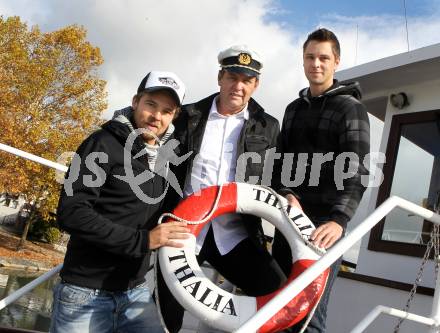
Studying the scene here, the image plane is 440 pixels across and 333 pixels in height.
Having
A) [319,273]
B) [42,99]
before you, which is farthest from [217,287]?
[42,99]

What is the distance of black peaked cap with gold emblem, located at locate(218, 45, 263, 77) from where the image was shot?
2.45m

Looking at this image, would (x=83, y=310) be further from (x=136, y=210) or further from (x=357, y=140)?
(x=357, y=140)

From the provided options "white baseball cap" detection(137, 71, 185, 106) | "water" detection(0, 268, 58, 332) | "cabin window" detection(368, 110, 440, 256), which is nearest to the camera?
"white baseball cap" detection(137, 71, 185, 106)

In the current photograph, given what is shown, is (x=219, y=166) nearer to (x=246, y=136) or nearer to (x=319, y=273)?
(x=246, y=136)

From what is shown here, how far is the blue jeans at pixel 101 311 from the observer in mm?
2039

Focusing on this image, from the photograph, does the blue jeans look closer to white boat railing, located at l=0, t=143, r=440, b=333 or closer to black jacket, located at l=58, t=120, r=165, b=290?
black jacket, located at l=58, t=120, r=165, b=290

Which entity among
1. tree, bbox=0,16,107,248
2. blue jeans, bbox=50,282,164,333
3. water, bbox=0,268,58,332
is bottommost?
water, bbox=0,268,58,332

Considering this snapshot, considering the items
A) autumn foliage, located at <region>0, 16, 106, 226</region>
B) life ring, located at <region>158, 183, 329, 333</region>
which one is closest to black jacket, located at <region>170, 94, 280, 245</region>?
life ring, located at <region>158, 183, 329, 333</region>

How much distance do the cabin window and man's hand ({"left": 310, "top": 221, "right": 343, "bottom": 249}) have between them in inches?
92.1

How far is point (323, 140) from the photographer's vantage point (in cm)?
250

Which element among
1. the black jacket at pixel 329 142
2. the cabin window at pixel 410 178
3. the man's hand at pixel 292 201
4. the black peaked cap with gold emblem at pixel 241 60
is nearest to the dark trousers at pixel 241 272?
the man's hand at pixel 292 201

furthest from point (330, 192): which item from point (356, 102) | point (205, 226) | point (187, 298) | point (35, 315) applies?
point (35, 315)

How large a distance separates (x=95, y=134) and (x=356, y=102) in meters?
1.23

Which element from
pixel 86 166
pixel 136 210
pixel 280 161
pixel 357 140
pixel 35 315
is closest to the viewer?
pixel 86 166
